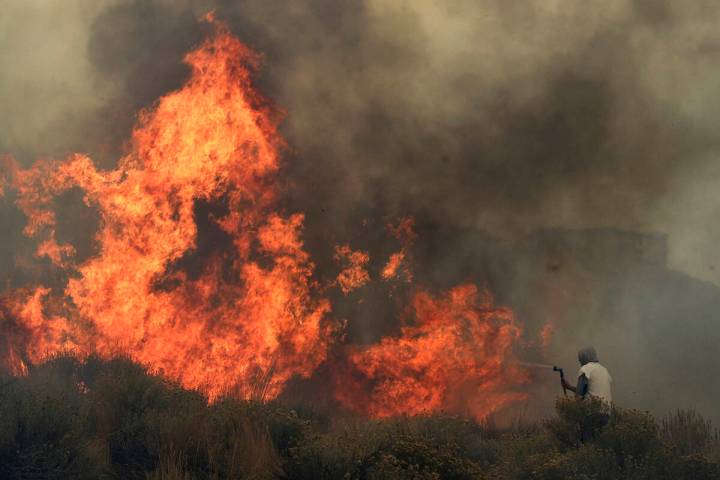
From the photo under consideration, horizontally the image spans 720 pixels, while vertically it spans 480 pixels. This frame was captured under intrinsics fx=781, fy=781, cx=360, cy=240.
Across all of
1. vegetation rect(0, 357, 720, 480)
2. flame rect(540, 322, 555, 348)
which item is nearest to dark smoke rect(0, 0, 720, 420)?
flame rect(540, 322, 555, 348)

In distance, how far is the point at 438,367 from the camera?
48.2 feet

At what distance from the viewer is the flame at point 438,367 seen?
14.4 m

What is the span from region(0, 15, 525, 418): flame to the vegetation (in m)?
3.53

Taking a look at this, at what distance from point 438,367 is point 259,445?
22.9 ft

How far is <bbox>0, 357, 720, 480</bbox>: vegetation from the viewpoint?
7492 millimetres

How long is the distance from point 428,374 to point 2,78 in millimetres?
12666

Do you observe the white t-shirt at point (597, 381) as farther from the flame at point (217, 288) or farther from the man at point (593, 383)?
the flame at point (217, 288)

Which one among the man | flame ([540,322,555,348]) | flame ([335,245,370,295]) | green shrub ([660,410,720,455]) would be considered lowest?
green shrub ([660,410,720,455])

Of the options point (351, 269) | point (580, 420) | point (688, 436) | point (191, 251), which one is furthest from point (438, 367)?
point (580, 420)

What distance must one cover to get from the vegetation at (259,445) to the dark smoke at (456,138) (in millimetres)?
6360

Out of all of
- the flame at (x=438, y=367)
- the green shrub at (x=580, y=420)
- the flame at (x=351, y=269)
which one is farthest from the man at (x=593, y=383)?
the flame at (x=351, y=269)

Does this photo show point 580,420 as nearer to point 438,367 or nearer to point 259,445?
point 259,445

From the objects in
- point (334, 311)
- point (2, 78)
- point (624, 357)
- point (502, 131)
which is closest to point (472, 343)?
point (334, 311)

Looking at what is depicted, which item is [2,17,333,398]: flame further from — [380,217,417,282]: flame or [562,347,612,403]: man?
[562,347,612,403]: man
